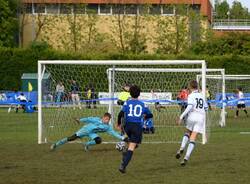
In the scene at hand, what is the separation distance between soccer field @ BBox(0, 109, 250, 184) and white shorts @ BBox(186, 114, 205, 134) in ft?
2.41

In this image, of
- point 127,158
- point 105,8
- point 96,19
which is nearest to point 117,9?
point 105,8

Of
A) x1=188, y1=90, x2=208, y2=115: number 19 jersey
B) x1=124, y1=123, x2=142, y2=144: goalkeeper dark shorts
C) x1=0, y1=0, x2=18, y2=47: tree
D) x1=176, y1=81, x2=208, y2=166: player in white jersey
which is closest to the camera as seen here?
x1=124, y1=123, x2=142, y2=144: goalkeeper dark shorts

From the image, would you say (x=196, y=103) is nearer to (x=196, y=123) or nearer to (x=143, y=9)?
(x=196, y=123)

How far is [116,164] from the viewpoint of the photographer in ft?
55.1

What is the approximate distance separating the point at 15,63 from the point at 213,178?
146 feet

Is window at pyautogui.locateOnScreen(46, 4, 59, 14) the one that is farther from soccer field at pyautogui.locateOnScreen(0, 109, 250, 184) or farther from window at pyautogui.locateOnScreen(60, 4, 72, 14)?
soccer field at pyautogui.locateOnScreen(0, 109, 250, 184)

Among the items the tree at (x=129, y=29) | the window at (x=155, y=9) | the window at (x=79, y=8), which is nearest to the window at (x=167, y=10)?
the window at (x=155, y=9)

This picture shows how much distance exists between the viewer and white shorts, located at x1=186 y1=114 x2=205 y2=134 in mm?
17422

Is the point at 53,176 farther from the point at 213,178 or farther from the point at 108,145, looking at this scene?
the point at 108,145

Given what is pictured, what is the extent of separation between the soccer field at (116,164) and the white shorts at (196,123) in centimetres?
73

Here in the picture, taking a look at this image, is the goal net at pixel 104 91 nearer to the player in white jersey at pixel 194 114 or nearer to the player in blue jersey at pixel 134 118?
the player in white jersey at pixel 194 114

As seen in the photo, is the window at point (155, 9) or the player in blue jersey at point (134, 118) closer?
the player in blue jersey at point (134, 118)

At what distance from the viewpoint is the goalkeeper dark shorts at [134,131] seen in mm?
15469

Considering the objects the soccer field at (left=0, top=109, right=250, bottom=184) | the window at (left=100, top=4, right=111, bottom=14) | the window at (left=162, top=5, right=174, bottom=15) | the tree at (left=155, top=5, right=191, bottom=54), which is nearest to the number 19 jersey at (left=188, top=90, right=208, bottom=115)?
the soccer field at (left=0, top=109, right=250, bottom=184)
